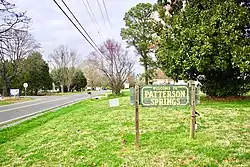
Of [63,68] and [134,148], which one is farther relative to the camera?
[63,68]

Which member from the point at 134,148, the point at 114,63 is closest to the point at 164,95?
the point at 134,148

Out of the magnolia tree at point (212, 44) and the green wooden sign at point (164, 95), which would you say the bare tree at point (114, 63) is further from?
the green wooden sign at point (164, 95)

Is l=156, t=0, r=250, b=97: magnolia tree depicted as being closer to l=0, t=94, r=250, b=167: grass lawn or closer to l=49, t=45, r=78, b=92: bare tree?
l=0, t=94, r=250, b=167: grass lawn

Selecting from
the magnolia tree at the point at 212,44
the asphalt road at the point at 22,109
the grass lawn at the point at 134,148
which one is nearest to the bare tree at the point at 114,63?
the asphalt road at the point at 22,109

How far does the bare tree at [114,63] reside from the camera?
3250 cm

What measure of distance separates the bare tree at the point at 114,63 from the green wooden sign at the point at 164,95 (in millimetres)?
25600

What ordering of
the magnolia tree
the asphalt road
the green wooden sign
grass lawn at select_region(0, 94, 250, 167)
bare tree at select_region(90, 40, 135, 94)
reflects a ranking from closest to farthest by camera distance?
grass lawn at select_region(0, 94, 250, 167) → the green wooden sign → the magnolia tree → the asphalt road → bare tree at select_region(90, 40, 135, 94)

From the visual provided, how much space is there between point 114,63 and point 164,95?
27.1 m

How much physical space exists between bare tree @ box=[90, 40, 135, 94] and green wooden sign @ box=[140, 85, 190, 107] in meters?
25.6

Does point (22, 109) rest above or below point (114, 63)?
below

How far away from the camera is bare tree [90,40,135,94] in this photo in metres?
32.5

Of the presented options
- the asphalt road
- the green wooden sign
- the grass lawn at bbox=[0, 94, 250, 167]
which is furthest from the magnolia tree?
the asphalt road

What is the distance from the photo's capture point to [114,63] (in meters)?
33.4

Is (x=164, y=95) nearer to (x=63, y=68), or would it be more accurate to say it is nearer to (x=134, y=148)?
(x=134, y=148)
